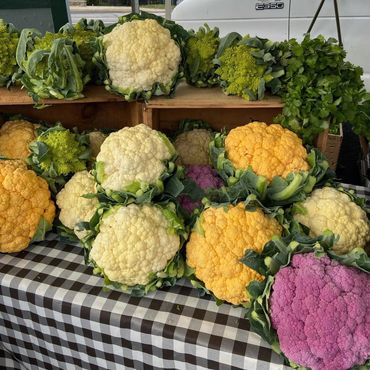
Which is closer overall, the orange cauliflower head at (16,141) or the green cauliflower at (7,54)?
the green cauliflower at (7,54)

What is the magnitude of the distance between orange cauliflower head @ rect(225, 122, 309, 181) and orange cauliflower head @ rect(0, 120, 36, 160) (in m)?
0.69

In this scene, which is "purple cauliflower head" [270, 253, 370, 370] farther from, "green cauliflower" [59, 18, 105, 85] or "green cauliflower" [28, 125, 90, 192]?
"green cauliflower" [59, 18, 105, 85]

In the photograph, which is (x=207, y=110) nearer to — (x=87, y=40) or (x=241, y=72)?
(x=241, y=72)

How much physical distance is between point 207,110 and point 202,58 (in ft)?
0.84

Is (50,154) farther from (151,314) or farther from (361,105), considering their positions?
(361,105)

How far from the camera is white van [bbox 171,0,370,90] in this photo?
3.56 m

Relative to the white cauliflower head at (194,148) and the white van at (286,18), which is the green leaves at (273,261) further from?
the white van at (286,18)

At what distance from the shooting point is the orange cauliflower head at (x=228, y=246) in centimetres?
100

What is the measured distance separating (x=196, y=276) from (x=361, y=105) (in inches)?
34.3

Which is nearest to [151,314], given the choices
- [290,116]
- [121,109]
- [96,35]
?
[290,116]

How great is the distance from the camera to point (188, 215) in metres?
1.17

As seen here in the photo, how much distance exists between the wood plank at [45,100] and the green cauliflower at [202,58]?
0.83 feet

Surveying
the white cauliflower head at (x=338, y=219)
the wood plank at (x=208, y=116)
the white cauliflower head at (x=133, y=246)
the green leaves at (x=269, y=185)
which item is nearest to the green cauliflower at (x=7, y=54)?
the wood plank at (x=208, y=116)

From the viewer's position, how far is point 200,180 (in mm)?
1267
